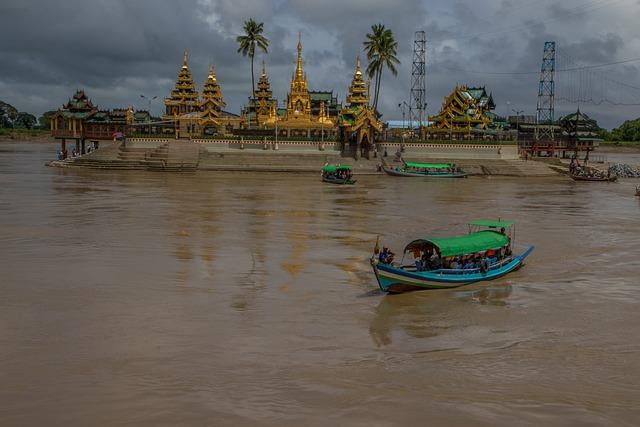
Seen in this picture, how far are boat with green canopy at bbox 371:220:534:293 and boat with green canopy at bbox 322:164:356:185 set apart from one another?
1181 inches

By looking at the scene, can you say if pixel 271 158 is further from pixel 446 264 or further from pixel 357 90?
pixel 446 264

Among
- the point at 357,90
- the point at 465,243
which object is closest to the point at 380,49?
the point at 357,90

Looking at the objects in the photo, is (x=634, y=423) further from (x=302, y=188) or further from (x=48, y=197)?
(x=302, y=188)


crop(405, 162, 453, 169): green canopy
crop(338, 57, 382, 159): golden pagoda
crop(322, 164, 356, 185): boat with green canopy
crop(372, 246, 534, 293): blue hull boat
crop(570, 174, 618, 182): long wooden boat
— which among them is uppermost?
crop(338, 57, 382, 159): golden pagoda

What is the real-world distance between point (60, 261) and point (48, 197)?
61.1ft

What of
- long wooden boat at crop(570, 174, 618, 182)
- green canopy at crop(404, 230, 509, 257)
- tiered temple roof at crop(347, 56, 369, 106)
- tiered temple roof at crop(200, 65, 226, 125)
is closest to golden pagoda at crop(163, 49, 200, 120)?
tiered temple roof at crop(200, 65, 226, 125)

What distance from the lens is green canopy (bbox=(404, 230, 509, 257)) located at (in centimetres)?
1823

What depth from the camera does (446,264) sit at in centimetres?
1834

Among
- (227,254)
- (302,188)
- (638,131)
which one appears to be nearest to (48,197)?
(302,188)

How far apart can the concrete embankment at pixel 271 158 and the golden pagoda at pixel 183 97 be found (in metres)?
12.0

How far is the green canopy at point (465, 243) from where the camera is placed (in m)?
18.2

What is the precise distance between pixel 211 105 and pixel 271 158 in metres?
12.4

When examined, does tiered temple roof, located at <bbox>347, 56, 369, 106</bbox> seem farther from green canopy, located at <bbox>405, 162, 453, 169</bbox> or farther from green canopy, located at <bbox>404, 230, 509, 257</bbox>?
green canopy, located at <bbox>404, 230, 509, 257</bbox>

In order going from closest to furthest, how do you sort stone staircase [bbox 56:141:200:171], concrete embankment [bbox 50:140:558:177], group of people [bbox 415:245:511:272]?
group of people [bbox 415:245:511:272]
stone staircase [bbox 56:141:200:171]
concrete embankment [bbox 50:140:558:177]
